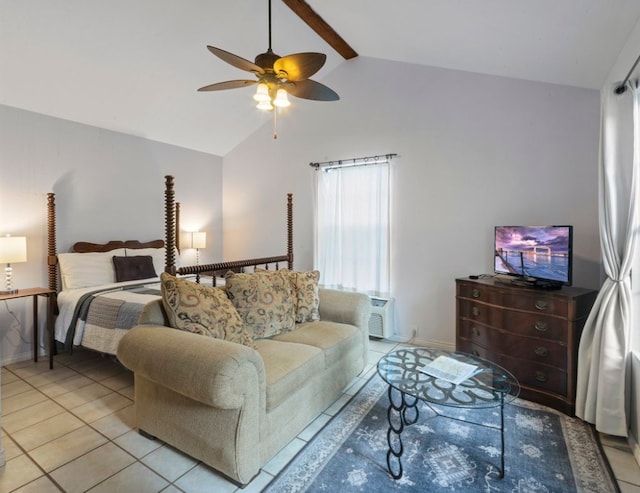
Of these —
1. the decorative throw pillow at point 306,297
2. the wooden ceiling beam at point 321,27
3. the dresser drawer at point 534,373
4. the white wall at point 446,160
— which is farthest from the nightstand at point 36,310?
the dresser drawer at point 534,373

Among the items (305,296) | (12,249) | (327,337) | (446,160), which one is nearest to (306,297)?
(305,296)

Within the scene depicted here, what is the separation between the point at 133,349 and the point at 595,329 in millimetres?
2797

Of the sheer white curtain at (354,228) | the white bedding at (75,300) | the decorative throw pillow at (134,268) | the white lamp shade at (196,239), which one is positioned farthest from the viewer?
the white lamp shade at (196,239)

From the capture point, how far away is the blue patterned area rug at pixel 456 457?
169cm

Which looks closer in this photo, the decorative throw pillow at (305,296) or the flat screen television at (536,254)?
the flat screen television at (536,254)

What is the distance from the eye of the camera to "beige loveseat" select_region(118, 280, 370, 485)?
159cm

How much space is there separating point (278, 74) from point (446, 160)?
2.05m

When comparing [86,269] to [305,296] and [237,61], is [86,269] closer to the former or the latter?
[305,296]

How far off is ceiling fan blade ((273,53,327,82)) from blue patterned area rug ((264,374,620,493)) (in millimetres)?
2302

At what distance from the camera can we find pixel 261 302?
2.47m

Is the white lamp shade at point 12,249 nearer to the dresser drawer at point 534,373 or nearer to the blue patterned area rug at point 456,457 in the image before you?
the blue patterned area rug at point 456,457

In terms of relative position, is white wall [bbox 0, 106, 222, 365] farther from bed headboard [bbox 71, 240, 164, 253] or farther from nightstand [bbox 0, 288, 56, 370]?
nightstand [bbox 0, 288, 56, 370]

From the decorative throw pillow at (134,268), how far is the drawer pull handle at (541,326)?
389 cm

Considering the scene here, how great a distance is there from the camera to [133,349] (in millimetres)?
1855
